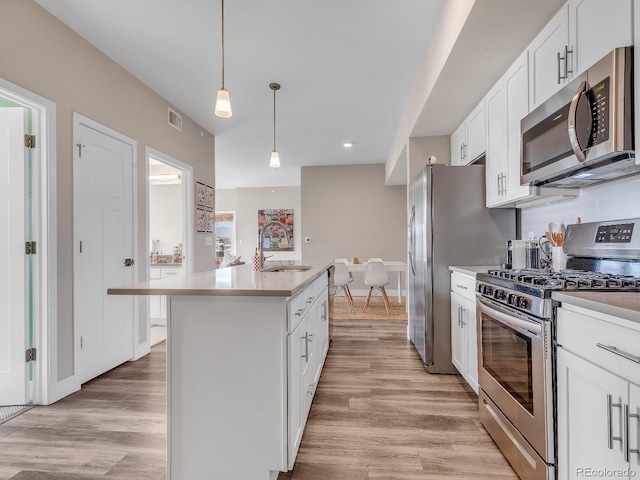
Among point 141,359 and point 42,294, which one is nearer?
point 42,294

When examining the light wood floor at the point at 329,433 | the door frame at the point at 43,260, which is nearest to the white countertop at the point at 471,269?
the light wood floor at the point at 329,433

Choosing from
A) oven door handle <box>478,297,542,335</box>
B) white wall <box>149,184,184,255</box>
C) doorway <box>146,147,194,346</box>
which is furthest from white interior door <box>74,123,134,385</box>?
white wall <box>149,184,184,255</box>

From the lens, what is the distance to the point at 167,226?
6.57 m

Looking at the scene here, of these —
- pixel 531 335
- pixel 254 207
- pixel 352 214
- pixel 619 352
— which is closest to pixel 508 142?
pixel 531 335

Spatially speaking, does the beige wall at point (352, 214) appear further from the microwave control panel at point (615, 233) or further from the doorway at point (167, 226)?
the microwave control panel at point (615, 233)

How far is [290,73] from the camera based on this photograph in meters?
3.14

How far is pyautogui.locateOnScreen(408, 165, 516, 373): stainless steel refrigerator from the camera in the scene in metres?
2.72

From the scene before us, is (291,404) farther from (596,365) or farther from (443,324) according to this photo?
(443,324)

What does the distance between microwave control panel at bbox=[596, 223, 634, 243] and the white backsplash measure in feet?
0.24

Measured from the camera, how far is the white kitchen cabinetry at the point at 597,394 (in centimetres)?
94

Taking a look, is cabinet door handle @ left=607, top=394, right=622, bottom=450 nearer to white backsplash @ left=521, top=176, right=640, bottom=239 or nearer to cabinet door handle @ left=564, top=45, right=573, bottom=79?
white backsplash @ left=521, top=176, right=640, bottom=239

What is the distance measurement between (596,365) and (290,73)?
308cm

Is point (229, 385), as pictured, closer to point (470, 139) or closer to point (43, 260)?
point (43, 260)

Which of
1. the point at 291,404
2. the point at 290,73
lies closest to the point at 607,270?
the point at 291,404
